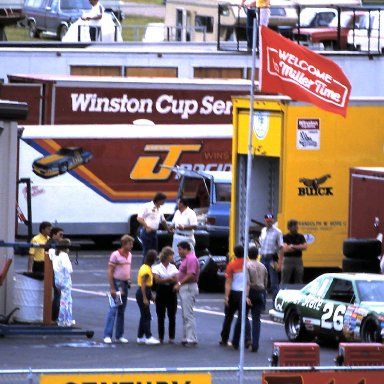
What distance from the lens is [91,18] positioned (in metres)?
44.6

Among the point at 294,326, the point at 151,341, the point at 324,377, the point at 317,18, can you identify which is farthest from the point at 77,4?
the point at 324,377

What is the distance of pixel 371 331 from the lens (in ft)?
66.9

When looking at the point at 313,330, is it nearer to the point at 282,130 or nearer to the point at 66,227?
the point at 282,130

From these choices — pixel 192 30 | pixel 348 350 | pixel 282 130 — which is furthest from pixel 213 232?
pixel 192 30

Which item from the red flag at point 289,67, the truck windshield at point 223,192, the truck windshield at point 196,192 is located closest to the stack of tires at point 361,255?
the truck windshield at point 223,192

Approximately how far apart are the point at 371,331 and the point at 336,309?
3.07 ft

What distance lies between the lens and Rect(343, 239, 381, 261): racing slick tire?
25.5 meters

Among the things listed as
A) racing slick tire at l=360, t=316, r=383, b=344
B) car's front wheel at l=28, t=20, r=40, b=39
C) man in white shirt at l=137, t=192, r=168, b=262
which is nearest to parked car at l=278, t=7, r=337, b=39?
car's front wheel at l=28, t=20, r=40, b=39

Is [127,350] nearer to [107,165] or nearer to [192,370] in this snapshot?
[192,370]

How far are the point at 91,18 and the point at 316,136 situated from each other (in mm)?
17785

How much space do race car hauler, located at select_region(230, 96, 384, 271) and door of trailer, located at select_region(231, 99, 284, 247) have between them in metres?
0.02

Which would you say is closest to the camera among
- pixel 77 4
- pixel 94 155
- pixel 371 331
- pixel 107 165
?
pixel 371 331

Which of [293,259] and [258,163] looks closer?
[293,259]

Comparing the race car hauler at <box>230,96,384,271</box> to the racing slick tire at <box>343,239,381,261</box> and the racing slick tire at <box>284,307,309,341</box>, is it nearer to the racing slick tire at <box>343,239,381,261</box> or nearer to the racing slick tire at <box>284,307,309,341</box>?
the racing slick tire at <box>343,239,381,261</box>
